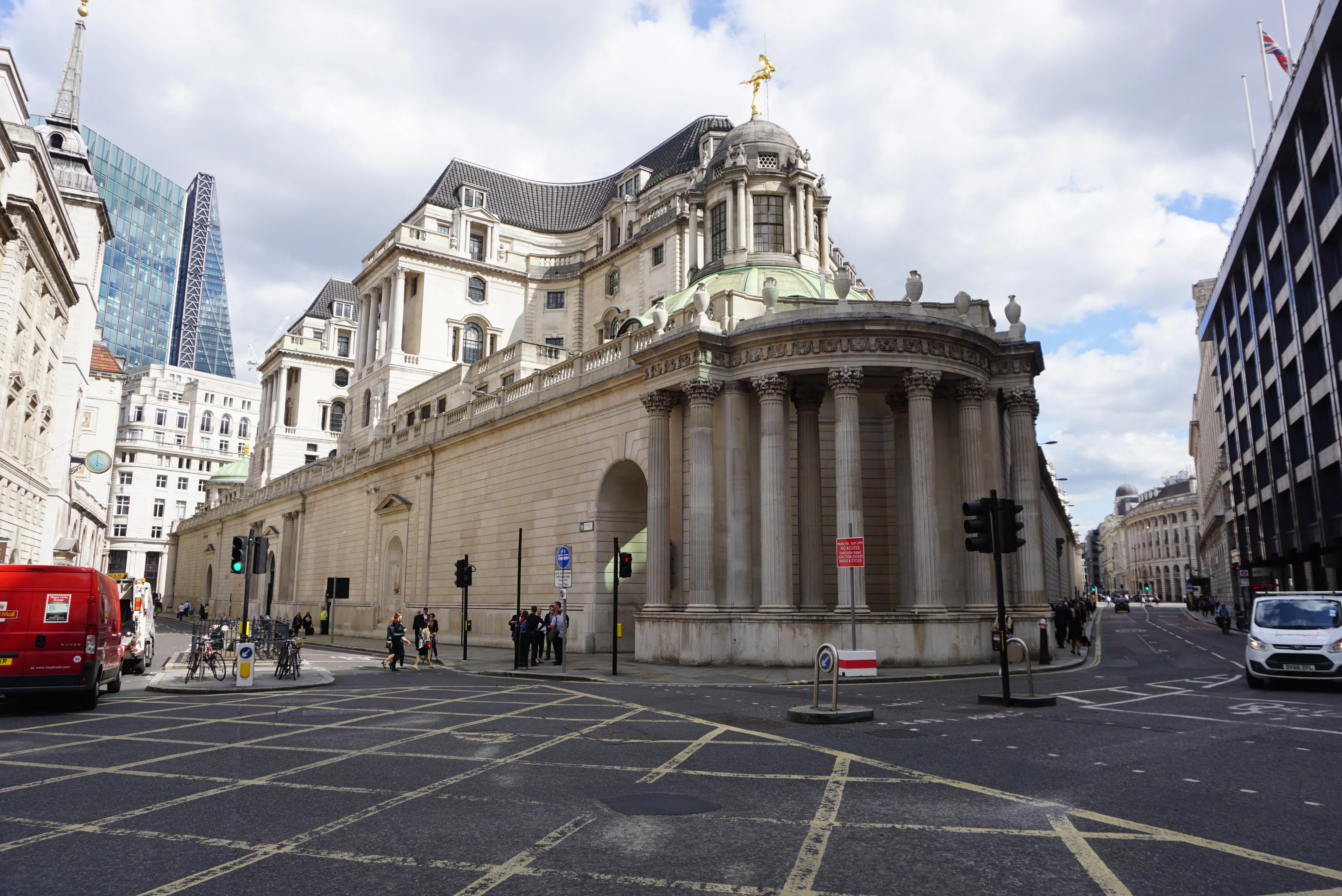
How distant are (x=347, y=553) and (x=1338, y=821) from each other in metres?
45.3

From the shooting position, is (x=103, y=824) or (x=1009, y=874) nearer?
(x=1009, y=874)

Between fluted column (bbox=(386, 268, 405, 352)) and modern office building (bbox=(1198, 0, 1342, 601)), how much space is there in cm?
5160

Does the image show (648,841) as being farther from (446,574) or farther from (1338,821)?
(446,574)

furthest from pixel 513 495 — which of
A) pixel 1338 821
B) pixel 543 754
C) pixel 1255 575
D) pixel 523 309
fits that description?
pixel 1255 575

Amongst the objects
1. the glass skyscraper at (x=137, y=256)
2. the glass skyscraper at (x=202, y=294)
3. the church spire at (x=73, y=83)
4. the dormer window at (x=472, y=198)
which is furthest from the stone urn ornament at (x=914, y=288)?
the glass skyscraper at (x=202, y=294)

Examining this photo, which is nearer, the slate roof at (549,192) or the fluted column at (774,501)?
the fluted column at (774,501)

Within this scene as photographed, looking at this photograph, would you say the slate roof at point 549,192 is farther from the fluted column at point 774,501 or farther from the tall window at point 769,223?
the fluted column at point 774,501

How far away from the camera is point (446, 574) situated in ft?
119

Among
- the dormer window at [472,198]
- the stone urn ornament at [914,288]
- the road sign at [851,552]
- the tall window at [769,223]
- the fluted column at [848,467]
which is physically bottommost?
the road sign at [851,552]

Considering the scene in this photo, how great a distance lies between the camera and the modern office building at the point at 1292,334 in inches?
1451

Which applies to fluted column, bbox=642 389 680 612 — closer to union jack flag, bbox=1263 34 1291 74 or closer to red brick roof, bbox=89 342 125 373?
union jack flag, bbox=1263 34 1291 74

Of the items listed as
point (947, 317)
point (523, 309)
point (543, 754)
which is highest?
point (523, 309)

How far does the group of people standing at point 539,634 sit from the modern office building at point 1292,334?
1366 inches

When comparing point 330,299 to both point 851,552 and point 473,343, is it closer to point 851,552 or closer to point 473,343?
Result: point 473,343
